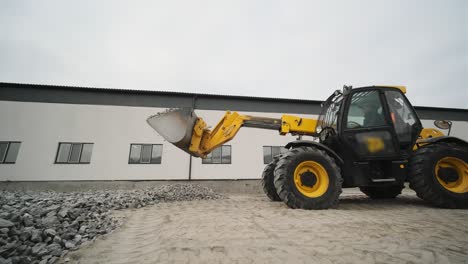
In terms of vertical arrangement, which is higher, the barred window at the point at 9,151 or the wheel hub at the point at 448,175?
the barred window at the point at 9,151

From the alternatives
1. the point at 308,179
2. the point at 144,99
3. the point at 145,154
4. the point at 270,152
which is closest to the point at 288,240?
the point at 308,179

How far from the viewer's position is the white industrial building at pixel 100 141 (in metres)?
9.91

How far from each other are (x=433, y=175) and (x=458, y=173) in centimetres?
76

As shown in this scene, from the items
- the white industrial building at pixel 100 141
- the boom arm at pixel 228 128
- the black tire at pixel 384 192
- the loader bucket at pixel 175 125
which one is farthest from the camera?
the white industrial building at pixel 100 141

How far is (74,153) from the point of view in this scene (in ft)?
33.2

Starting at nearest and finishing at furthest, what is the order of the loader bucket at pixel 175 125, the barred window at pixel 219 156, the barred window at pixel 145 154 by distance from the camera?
the loader bucket at pixel 175 125, the barred window at pixel 145 154, the barred window at pixel 219 156

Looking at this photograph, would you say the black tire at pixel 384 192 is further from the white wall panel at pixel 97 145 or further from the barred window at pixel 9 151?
the barred window at pixel 9 151

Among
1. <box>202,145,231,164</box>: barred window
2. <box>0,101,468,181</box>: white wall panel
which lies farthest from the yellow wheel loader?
<box>0,101,468,181</box>: white wall panel

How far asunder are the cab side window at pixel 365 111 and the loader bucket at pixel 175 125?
12.4 ft

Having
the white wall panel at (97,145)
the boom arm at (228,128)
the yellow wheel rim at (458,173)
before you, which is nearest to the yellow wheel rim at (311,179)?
the boom arm at (228,128)

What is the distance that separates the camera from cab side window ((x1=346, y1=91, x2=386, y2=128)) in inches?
164

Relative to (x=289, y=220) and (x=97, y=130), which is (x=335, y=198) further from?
(x=97, y=130)

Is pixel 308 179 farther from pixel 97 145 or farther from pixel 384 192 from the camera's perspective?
pixel 97 145

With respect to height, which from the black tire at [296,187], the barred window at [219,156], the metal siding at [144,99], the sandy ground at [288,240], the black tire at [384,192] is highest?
the metal siding at [144,99]
